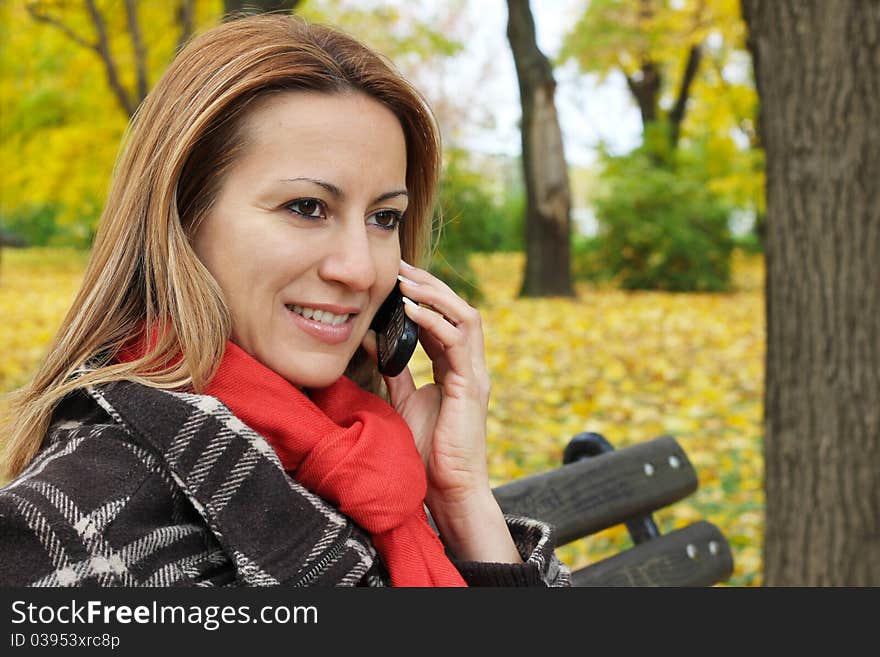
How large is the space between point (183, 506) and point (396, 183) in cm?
69

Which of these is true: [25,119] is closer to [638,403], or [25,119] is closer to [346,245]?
[638,403]

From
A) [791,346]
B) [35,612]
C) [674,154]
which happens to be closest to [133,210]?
[35,612]

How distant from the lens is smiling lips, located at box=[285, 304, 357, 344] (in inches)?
68.5

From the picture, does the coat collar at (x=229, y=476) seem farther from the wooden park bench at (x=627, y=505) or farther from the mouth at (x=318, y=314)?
the wooden park bench at (x=627, y=505)

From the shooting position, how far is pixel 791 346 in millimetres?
3408

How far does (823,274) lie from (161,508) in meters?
2.53

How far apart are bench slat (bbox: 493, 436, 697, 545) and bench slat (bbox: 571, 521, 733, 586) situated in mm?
105

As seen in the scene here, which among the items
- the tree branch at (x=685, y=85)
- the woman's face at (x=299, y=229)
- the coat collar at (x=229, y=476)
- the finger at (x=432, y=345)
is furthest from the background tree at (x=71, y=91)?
the coat collar at (x=229, y=476)

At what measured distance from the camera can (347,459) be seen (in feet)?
5.46

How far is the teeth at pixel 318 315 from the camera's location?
174 centimetres

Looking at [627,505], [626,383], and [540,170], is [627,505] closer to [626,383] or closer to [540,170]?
[626,383]

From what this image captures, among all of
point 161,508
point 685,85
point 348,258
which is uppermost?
point 685,85

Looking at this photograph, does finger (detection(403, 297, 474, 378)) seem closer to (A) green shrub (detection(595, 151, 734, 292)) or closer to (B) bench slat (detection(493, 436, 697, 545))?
(B) bench slat (detection(493, 436, 697, 545))

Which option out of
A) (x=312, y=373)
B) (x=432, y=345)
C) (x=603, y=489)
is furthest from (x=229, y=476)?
(x=603, y=489)
